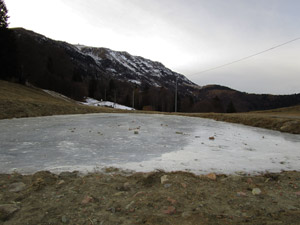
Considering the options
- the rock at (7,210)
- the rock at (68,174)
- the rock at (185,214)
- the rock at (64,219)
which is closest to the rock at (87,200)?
the rock at (64,219)

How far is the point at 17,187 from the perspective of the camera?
304 cm

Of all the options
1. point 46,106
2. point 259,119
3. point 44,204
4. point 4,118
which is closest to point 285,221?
point 44,204

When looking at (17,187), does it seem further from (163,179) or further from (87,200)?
(163,179)

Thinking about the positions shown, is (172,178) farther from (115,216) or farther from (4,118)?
(4,118)

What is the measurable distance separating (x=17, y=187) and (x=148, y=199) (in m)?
2.20

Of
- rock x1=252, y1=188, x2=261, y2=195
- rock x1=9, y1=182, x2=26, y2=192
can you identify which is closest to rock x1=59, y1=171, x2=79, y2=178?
rock x1=9, y1=182, x2=26, y2=192

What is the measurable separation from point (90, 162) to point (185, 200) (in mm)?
2737

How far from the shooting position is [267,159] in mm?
5379

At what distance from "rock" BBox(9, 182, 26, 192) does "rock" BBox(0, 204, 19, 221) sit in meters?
0.53

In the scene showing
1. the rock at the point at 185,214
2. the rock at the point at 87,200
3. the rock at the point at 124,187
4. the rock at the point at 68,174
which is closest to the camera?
the rock at the point at 185,214

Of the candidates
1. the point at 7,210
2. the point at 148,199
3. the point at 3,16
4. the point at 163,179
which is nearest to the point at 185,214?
the point at 148,199

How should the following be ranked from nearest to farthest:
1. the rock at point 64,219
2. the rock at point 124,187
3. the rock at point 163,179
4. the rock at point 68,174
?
the rock at point 64,219 < the rock at point 124,187 < the rock at point 163,179 < the rock at point 68,174

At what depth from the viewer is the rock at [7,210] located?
2.27 m

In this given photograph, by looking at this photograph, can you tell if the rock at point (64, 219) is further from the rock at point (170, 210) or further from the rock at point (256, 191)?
the rock at point (256, 191)
